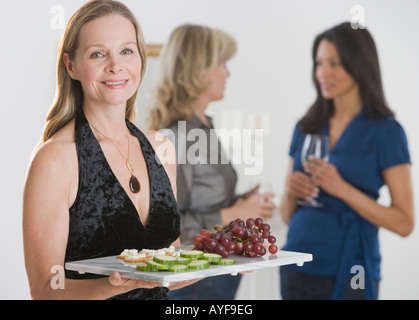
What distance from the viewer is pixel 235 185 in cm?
214

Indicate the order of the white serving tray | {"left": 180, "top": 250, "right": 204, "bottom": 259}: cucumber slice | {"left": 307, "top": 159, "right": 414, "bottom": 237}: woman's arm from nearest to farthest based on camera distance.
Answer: the white serving tray, {"left": 180, "top": 250, "right": 204, "bottom": 259}: cucumber slice, {"left": 307, "top": 159, "right": 414, "bottom": 237}: woman's arm

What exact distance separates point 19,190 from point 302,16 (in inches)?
45.1

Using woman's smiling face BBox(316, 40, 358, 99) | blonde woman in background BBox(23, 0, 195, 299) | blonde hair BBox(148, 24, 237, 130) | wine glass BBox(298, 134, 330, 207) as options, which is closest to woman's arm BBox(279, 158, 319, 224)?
wine glass BBox(298, 134, 330, 207)

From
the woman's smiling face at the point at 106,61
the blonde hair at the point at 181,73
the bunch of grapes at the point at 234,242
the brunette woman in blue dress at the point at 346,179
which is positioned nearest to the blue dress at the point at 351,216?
the brunette woman in blue dress at the point at 346,179

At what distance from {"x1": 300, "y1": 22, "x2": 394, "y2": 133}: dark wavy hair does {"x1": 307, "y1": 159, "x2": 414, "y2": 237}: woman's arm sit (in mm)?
163

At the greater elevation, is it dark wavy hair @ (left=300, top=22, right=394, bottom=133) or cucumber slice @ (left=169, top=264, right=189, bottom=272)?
dark wavy hair @ (left=300, top=22, right=394, bottom=133)

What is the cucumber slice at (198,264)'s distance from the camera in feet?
3.81

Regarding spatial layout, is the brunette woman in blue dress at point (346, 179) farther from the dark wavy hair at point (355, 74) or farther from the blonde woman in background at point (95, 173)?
the blonde woman in background at point (95, 173)

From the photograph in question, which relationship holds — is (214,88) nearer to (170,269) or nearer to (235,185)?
(235,185)

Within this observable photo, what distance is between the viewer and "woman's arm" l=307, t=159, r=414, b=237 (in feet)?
7.06

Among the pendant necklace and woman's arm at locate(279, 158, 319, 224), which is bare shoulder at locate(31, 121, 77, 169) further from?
woman's arm at locate(279, 158, 319, 224)

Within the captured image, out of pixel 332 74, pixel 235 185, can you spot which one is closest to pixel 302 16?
pixel 332 74

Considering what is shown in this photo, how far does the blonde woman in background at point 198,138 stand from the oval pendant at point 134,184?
56cm
